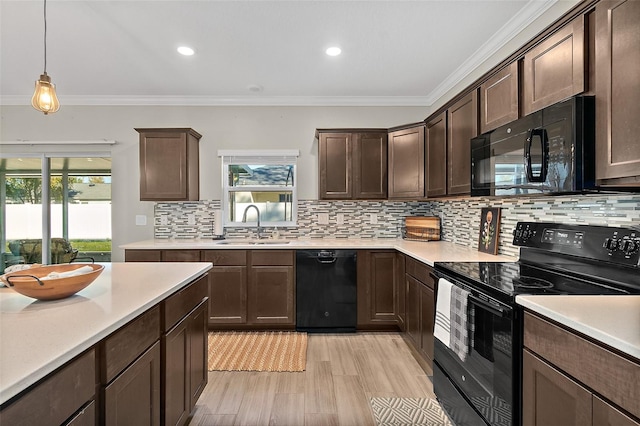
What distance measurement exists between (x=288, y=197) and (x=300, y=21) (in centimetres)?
203

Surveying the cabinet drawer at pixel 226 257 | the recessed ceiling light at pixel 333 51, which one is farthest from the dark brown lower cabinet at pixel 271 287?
the recessed ceiling light at pixel 333 51

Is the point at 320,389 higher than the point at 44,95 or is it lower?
lower

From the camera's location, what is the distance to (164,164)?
11.5ft

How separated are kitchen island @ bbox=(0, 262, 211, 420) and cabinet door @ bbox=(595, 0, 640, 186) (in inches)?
74.6

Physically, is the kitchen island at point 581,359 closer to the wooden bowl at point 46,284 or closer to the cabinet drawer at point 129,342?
the cabinet drawer at point 129,342

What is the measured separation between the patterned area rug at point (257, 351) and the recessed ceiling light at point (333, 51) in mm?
2579

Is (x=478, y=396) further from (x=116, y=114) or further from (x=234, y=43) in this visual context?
(x=116, y=114)

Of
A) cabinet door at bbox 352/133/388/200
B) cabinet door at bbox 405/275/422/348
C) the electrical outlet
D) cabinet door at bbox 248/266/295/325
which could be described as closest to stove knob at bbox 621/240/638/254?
cabinet door at bbox 405/275/422/348

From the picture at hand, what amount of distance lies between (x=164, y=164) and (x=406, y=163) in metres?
2.58

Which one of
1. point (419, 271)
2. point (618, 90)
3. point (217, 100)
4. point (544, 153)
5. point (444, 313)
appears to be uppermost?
point (217, 100)

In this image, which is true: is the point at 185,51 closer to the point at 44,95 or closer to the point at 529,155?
the point at 44,95

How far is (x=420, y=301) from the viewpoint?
101 inches

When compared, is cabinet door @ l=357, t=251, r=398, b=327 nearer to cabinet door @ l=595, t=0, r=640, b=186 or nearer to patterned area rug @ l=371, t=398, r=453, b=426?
patterned area rug @ l=371, t=398, r=453, b=426

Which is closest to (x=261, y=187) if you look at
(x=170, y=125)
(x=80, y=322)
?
(x=170, y=125)
